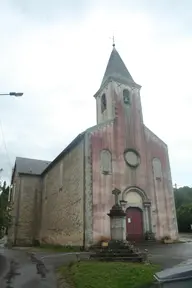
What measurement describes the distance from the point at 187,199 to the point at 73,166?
31.6 meters

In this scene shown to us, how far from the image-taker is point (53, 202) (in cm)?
2698

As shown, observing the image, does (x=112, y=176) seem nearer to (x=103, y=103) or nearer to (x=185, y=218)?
(x=103, y=103)

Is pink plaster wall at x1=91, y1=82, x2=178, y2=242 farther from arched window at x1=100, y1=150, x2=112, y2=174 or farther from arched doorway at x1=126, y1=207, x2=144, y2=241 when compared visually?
arched doorway at x1=126, y1=207, x2=144, y2=241

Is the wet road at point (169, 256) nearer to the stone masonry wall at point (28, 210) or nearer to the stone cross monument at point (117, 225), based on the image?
the stone cross monument at point (117, 225)

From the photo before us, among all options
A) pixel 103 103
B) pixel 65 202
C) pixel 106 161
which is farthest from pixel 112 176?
pixel 103 103

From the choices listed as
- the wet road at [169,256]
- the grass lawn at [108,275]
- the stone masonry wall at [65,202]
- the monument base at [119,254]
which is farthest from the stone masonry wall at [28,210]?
the grass lawn at [108,275]

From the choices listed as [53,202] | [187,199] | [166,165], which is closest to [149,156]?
[166,165]

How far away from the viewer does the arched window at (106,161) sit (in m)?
21.0

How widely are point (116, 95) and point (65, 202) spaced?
32.3ft

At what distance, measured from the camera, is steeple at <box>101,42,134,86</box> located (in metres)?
25.7

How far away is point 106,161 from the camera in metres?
21.4

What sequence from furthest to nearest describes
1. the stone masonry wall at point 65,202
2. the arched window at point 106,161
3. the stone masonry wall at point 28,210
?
the stone masonry wall at point 28,210 < the arched window at point 106,161 < the stone masonry wall at point 65,202

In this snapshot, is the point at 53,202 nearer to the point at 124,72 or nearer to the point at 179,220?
the point at 124,72

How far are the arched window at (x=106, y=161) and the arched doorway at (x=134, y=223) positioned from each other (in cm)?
329
